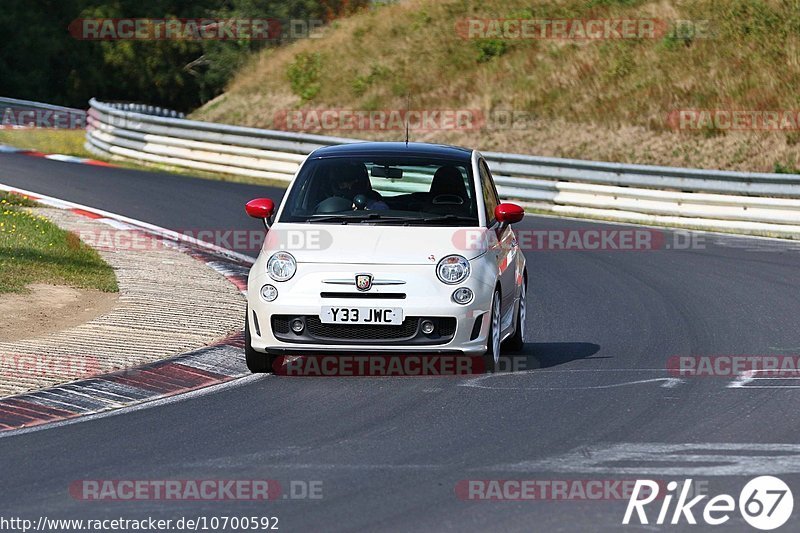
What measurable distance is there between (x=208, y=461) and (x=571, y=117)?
84.3 feet

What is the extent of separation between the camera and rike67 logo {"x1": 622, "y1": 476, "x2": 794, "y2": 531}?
21.0 ft

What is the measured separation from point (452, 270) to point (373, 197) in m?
1.22

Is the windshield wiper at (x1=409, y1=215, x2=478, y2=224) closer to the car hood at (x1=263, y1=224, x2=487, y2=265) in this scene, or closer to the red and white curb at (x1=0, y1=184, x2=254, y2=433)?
the car hood at (x1=263, y1=224, x2=487, y2=265)

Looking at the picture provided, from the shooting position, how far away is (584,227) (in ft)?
72.3

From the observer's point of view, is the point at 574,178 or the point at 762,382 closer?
the point at 762,382

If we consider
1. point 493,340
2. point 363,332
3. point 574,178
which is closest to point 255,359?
point 363,332

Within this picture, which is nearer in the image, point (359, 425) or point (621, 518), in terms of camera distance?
point (621, 518)

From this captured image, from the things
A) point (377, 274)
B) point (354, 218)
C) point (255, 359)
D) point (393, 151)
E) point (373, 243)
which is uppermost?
point (393, 151)

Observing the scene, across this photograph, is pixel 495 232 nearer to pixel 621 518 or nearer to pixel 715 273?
pixel 621 518

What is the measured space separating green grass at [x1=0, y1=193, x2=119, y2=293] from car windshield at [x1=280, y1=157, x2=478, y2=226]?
145 inches

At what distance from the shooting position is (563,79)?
3425 centimetres

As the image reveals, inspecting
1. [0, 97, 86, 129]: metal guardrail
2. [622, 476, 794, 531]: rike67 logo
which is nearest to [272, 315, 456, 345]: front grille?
[622, 476, 794, 531]: rike67 logo

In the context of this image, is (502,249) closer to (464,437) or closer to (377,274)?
(377,274)

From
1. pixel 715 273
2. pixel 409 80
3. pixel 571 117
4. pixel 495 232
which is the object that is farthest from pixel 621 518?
pixel 409 80
